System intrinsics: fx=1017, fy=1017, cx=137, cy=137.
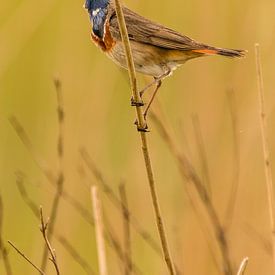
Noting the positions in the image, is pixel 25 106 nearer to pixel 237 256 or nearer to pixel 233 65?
pixel 233 65

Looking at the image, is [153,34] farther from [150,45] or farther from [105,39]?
[105,39]

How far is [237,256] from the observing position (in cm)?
496

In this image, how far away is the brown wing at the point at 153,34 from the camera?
13.2ft

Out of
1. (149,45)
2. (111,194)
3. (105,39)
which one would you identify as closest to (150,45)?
(149,45)

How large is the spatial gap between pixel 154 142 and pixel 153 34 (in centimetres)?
181

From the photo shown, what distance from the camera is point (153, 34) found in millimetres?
4129

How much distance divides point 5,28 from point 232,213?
60.3 inches

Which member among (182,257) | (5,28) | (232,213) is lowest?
(182,257)

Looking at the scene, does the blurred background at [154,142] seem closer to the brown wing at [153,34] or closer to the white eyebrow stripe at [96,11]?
the brown wing at [153,34]

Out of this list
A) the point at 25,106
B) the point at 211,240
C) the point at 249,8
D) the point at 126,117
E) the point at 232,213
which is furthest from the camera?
the point at 25,106

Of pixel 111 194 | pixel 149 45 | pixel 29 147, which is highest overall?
pixel 149 45

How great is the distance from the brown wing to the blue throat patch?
56mm

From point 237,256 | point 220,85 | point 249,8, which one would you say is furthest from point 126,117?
point 237,256

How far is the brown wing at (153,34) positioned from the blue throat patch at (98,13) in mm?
56
